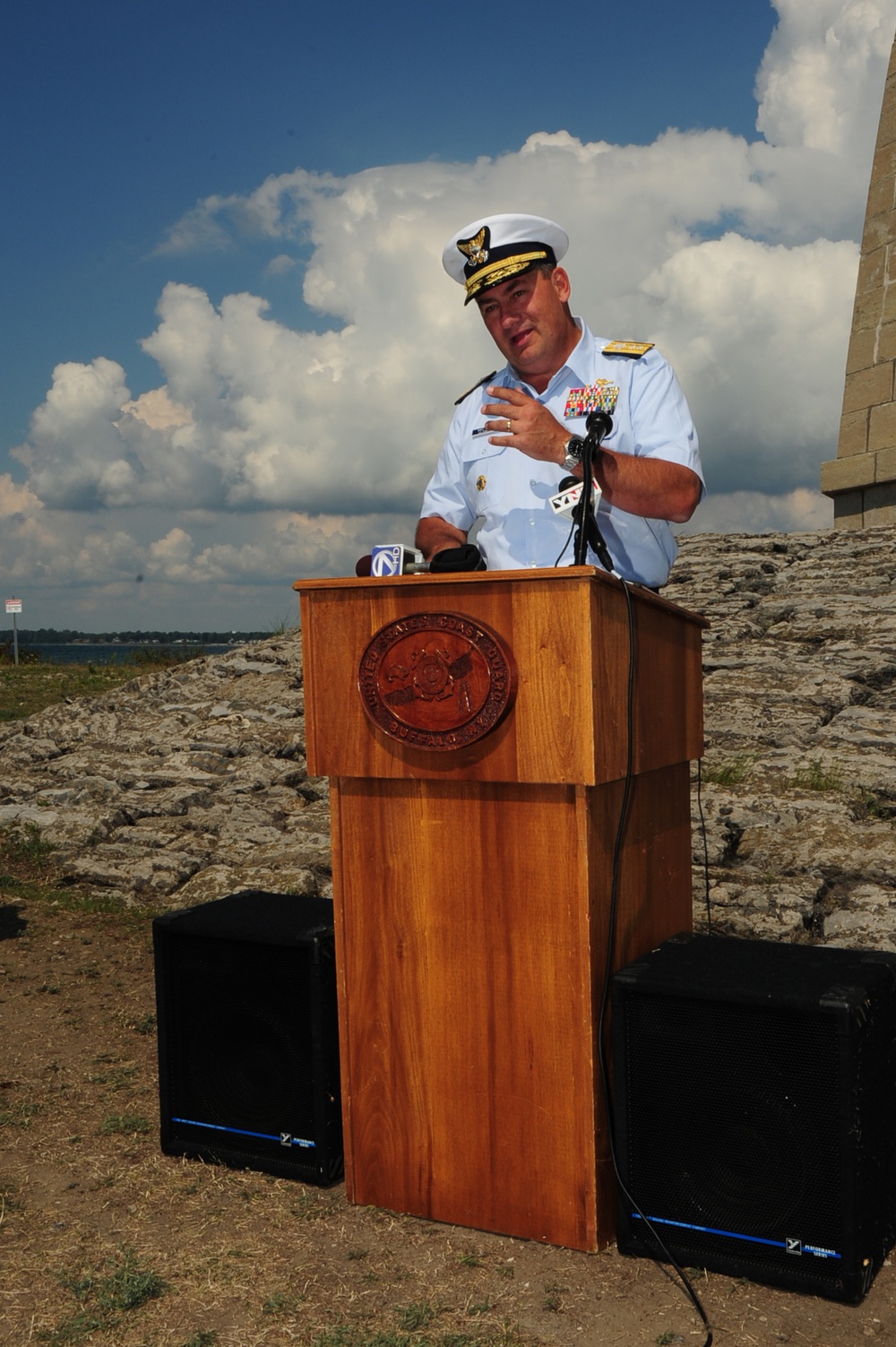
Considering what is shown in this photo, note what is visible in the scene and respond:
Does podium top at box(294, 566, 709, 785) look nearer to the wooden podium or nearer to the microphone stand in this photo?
the wooden podium

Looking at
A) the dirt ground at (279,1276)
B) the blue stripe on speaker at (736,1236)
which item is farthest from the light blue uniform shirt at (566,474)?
the dirt ground at (279,1276)

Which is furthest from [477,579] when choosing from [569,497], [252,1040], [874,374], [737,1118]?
[874,374]

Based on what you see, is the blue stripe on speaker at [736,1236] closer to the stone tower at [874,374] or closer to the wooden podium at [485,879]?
the wooden podium at [485,879]

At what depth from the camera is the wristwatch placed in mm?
2547

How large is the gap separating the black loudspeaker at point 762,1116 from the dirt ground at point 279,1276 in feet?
0.34

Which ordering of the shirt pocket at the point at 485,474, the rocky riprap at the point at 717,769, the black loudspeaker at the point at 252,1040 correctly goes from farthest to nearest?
the rocky riprap at the point at 717,769, the shirt pocket at the point at 485,474, the black loudspeaker at the point at 252,1040

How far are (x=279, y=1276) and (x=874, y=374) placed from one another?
48.3 ft

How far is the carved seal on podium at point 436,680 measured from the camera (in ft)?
8.23

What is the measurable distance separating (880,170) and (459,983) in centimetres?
1568

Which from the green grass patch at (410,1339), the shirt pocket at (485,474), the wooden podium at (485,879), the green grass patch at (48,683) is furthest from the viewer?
the green grass patch at (48,683)

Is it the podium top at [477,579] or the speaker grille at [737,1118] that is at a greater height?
the podium top at [477,579]

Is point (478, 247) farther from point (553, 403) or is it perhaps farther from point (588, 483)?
point (588, 483)

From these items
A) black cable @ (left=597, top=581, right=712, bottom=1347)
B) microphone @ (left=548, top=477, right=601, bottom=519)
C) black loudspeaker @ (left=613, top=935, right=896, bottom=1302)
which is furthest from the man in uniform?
black loudspeaker @ (left=613, top=935, right=896, bottom=1302)

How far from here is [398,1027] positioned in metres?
2.75
